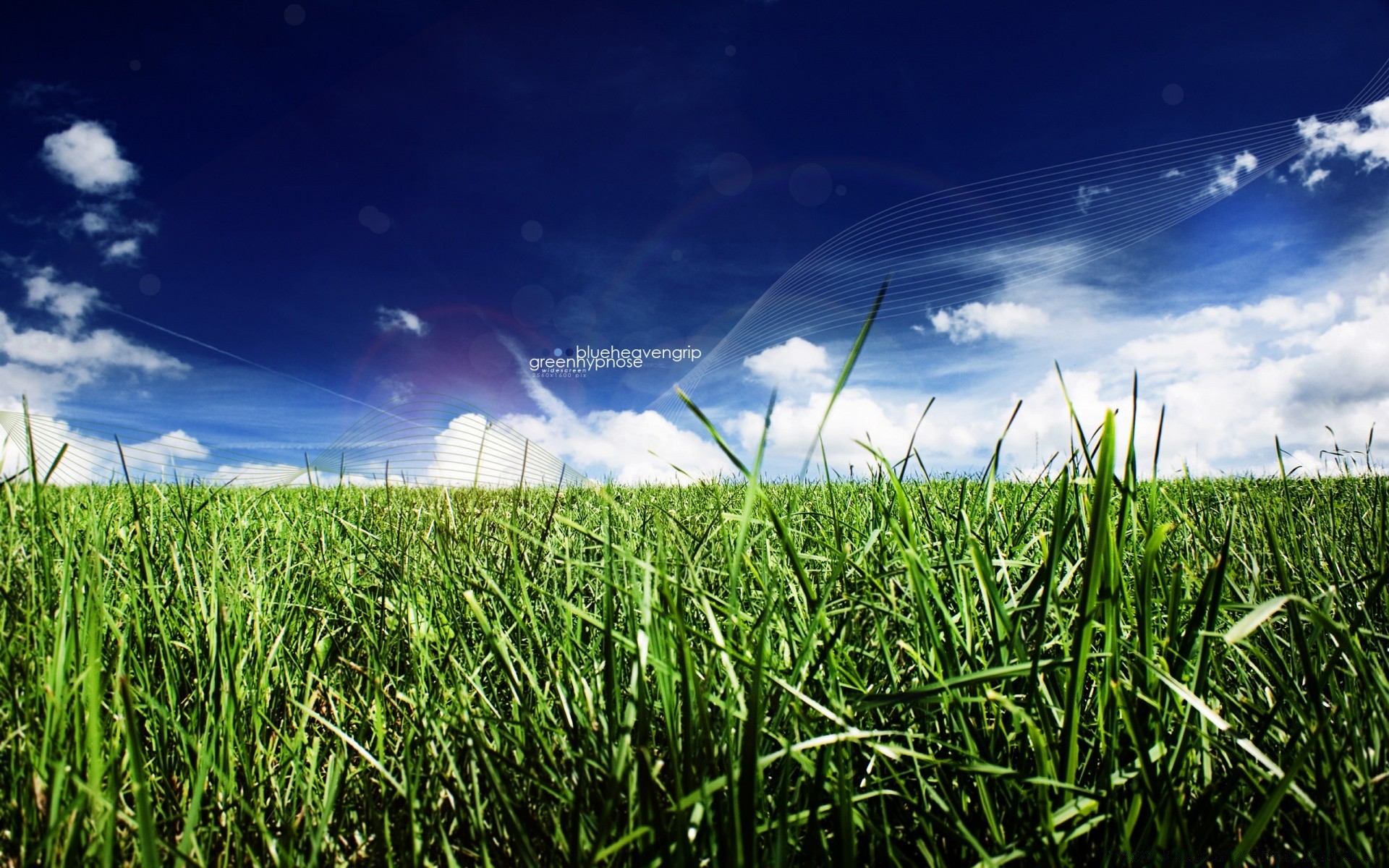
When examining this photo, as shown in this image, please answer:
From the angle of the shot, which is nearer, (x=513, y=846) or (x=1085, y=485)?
(x=513, y=846)

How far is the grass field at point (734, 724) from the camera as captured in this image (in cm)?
80

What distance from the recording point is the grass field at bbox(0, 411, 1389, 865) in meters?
0.80

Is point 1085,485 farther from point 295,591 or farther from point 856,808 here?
point 295,591

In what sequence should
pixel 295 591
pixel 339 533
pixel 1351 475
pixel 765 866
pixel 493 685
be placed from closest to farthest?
1. pixel 765 866
2. pixel 493 685
3. pixel 295 591
4. pixel 1351 475
5. pixel 339 533

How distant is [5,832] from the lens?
3.29ft

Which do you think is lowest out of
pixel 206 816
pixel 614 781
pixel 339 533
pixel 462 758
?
pixel 206 816

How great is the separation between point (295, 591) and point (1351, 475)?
3.53 metres

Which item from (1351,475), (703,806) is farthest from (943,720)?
(1351,475)

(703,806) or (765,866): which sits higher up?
(703,806)

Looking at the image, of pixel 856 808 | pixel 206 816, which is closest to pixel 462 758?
pixel 206 816

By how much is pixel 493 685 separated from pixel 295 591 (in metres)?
1.03

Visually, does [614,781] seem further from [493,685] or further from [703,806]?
[493,685]

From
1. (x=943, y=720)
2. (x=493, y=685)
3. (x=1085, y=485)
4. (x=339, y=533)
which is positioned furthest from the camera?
(x=339, y=533)

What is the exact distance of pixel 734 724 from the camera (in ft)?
3.61
